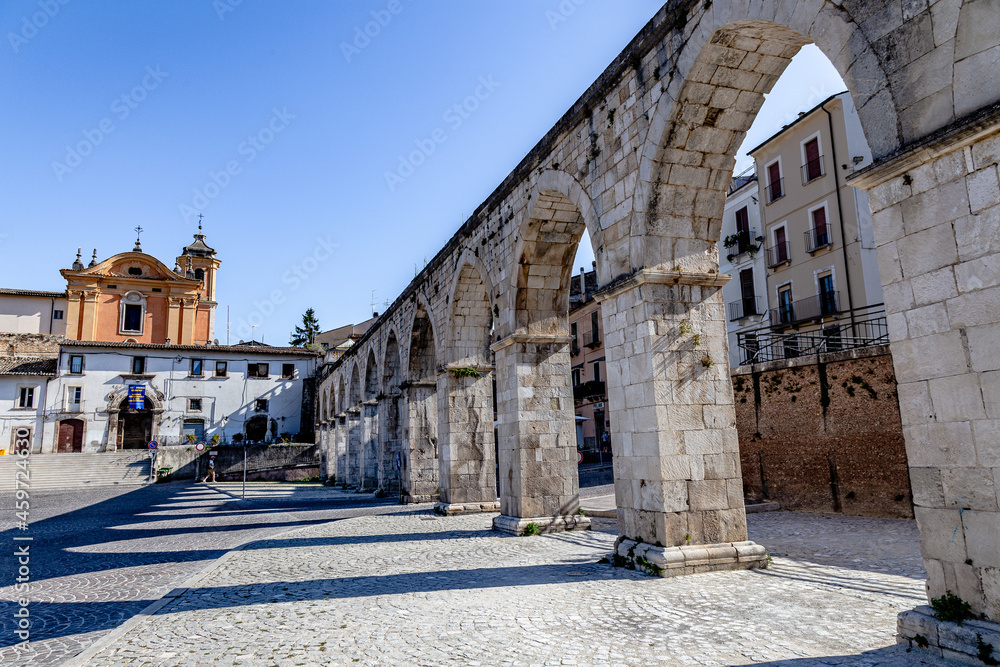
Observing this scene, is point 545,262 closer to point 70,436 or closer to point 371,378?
point 371,378

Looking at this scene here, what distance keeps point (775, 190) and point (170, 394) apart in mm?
32842

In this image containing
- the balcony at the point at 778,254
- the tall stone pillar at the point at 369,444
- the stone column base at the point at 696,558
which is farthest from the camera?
the tall stone pillar at the point at 369,444

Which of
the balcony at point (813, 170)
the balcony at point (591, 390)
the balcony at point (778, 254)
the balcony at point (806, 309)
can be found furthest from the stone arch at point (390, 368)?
the balcony at point (813, 170)

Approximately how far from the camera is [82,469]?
3020cm

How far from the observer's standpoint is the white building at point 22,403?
33531mm

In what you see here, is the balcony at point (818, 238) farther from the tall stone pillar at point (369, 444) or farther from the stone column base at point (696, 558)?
the stone column base at point (696, 558)

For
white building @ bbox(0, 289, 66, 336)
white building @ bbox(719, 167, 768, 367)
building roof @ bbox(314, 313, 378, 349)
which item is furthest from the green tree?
white building @ bbox(719, 167, 768, 367)

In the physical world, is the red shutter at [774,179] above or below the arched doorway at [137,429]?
Result: above

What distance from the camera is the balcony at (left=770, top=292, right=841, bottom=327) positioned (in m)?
18.8

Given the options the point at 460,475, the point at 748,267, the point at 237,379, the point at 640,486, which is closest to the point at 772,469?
the point at 460,475

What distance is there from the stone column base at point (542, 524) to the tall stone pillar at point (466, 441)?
289 cm

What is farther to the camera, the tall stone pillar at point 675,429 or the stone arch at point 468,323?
the stone arch at point 468,323

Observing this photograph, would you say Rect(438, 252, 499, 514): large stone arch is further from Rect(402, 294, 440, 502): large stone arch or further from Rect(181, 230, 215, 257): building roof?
Rect(181, 230, 215, 257): building roof

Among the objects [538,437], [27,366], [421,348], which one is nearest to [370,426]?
[421,348]
